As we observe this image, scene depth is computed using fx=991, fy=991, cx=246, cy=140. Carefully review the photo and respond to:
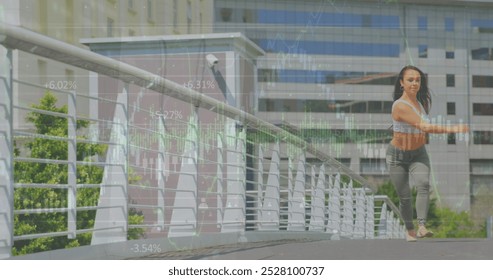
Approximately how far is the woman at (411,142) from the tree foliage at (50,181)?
42.0 inches

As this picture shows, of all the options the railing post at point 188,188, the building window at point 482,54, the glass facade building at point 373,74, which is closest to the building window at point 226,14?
the glass facade building at point 373,74

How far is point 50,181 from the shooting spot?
13.2 feet

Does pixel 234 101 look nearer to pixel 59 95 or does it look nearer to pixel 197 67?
pixel 197 67

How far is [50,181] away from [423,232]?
1520mm

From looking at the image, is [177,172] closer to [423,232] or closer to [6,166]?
[6,166]

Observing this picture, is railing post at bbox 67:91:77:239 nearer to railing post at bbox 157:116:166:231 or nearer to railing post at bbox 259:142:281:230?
railing post at bbox 157:116:166:231

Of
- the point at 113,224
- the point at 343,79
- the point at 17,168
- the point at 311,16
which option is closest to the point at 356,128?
the point at 343,79

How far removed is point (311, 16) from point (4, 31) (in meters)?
1.18

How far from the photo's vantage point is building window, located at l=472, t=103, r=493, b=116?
3.91 m

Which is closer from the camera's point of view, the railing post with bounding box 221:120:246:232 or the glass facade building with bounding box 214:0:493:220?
the glass facade building with bounding box 214:0:493:220

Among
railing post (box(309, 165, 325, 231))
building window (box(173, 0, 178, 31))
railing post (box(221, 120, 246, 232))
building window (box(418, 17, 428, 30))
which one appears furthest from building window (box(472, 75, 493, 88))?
building window (box(173, 0, 178, 31))

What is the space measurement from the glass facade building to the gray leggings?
36 mm

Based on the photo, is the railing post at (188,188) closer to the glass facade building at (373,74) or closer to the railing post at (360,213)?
the glass facade building at (373,74)

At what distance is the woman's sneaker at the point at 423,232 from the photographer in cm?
393
